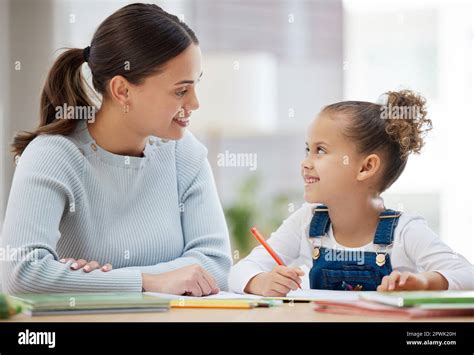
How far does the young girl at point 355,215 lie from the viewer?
149cm

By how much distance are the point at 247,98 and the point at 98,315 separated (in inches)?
23.5

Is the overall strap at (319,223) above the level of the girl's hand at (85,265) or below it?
above

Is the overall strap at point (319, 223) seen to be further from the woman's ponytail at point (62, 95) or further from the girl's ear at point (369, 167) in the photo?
the woman's ponytail at point (62, 95)

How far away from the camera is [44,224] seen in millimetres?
1449

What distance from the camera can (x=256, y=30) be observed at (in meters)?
1.64

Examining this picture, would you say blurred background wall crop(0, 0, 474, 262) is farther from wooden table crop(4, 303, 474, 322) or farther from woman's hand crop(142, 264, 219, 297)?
wooden table crop(4, 303, 474, 322)

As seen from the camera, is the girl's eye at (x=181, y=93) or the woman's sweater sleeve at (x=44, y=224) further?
the girl's eye at (x=181, y=93)

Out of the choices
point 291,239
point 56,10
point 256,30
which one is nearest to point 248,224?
point 291,239

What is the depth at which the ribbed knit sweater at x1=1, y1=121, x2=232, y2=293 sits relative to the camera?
1422 millimetres

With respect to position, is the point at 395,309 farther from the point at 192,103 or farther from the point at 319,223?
the point at 192,103

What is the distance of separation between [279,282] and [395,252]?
0.22 meters

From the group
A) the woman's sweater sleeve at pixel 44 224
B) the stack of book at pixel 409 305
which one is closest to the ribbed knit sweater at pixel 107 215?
the woman's sweater sleeve at pixel 44 224

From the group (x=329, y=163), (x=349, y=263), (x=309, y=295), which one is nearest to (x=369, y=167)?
(x=329, y=163)

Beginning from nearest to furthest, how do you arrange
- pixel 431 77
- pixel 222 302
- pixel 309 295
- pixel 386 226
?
pixel 222 302 → pixel 309 295 → pixel 386 226 → pixel 431 77
